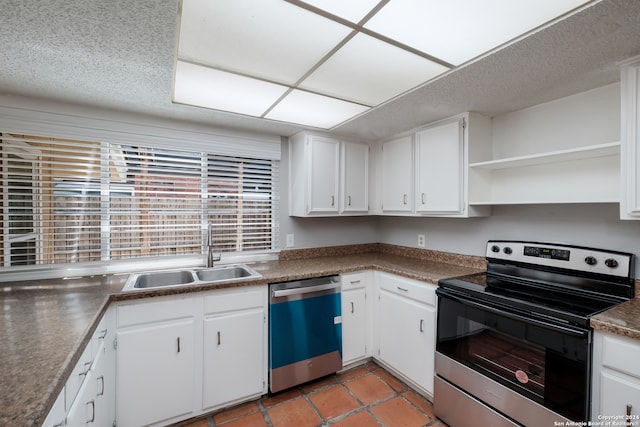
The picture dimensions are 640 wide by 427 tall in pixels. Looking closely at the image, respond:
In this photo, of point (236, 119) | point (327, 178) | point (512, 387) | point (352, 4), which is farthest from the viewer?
point (327, 178)

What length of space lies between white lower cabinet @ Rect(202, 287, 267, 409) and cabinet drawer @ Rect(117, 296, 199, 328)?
12cm

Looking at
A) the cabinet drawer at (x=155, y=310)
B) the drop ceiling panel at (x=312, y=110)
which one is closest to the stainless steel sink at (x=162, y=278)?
the cabinet drawer at (x=155, y=310)

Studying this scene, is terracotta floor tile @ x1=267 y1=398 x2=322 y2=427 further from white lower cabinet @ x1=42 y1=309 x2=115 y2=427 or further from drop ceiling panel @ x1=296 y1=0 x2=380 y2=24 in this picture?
drop ceiling panel @ x1=296 y1=0 x2=380 y2=24

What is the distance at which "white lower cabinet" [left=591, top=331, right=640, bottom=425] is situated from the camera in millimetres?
1199

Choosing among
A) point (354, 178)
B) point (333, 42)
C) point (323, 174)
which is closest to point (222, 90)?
point (333, 42)

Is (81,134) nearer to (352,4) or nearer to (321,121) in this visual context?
(321,121)

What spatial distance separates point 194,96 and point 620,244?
2741 mm

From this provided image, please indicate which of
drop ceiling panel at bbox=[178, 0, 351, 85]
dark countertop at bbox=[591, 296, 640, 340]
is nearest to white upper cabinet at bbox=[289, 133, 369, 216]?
drop ceiling panel at bbox=[178, 0, 351, 85]

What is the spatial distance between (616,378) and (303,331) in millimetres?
1714

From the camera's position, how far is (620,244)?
67.4 inches

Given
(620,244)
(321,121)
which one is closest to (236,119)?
(321,121)

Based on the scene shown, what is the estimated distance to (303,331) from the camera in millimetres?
2244

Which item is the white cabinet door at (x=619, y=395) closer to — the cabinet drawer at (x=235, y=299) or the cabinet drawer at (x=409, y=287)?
the cabinet drawer at (x=409, y=287)

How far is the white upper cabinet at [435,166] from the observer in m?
2.24
